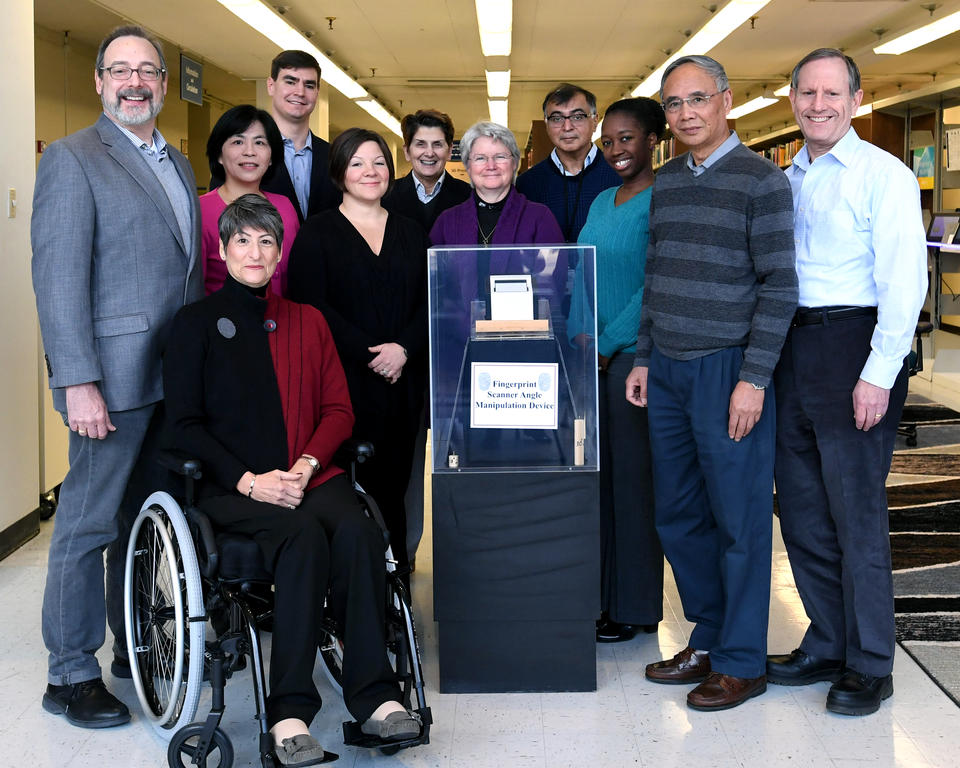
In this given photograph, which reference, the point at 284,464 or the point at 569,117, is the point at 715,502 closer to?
the point at 284,464

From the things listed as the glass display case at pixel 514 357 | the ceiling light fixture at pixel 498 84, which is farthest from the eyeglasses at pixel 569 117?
the ceiling light fixture at pixel 498 84

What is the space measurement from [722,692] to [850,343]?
1001 mm

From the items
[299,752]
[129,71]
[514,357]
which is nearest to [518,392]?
[514,357]

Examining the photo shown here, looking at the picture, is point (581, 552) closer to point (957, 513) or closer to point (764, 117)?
point (957, 513)

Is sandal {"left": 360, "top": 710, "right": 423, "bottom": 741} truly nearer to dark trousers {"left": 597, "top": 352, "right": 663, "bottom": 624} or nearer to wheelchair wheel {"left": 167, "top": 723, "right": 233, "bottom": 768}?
wheelchair wheel {"left": 167, "top": 723, "right": 233, "bottom": 768}

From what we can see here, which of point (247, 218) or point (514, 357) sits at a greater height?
point (247, 218)

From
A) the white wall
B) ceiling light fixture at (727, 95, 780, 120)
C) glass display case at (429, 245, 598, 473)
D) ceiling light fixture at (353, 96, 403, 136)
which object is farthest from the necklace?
ceiling light fixture at (353, 96, 403, 136)

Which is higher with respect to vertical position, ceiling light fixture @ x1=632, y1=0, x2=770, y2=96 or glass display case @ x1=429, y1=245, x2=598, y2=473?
ceiling light fixture @ x1=632, y1=0, x2=770, y2=96

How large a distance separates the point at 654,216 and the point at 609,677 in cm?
134

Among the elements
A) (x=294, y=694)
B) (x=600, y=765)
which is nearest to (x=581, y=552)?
(x=600, y=765)

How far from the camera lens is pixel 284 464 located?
2.71 m

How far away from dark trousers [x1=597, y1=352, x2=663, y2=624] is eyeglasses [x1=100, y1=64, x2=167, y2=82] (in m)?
1.55

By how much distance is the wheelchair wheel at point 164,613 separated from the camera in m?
2.40

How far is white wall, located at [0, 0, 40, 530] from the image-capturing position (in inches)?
161
